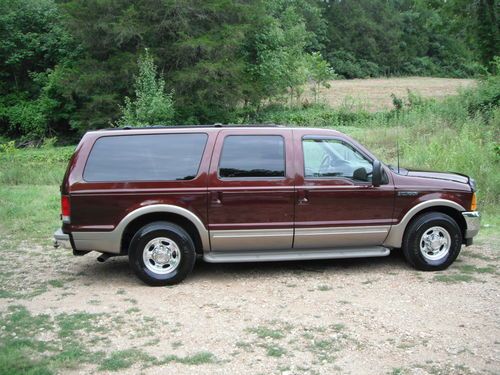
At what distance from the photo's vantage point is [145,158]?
22.5 feet

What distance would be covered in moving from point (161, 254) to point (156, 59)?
76.7 feet

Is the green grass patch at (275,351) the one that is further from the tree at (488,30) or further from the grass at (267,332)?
the tree at (488,30)

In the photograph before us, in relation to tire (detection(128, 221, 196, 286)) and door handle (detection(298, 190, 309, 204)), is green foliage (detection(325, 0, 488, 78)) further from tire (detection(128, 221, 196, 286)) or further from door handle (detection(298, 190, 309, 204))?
tire (detection(128, 221, 196, 286))

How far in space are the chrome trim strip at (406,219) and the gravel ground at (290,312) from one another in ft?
1.27

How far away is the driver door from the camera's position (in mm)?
6953

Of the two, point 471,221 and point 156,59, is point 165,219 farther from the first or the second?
point 156,59

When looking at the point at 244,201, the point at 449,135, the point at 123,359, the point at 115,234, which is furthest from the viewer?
the point at 449,135

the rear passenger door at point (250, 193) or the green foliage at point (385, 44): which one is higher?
→ the green foliage at point (385, 44)

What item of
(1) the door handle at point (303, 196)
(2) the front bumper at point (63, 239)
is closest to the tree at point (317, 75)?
(1) the door handle at point (303, 196)

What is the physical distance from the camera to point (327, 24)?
77.2 meters

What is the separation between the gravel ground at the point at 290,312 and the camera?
471 cm

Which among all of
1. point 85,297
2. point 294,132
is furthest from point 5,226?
point 294,132

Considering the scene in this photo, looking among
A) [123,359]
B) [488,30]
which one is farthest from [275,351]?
[488,30]

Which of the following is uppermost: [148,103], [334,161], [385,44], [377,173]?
[385,44]
